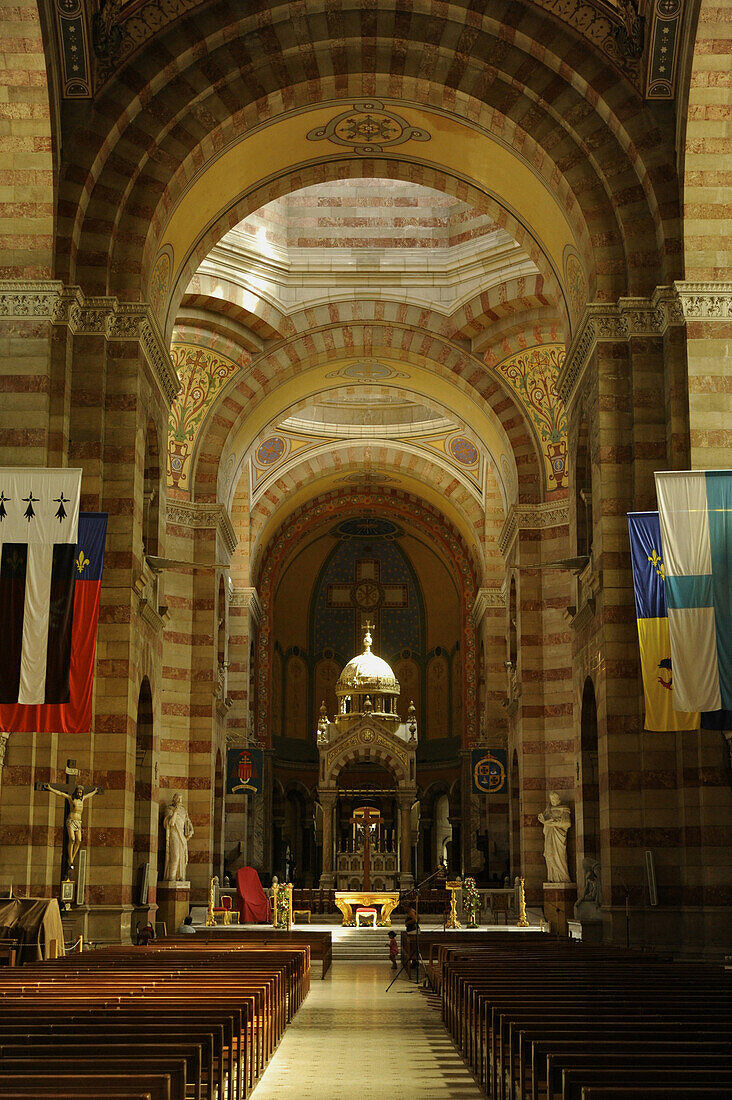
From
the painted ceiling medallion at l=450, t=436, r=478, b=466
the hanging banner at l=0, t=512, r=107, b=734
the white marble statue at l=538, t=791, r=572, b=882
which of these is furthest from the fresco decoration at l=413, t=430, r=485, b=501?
the hanging banner at l=0, t=512, r=107, b=734

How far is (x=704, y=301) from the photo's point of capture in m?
15.9

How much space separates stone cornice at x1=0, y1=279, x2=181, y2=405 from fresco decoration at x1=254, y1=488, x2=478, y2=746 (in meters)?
20.0

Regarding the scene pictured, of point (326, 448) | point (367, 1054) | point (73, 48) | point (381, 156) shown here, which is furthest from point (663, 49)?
point (326, 448)

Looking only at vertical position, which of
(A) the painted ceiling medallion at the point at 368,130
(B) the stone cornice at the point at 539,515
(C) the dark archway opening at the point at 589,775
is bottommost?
(C) the dark archway opening at the point at 589,775

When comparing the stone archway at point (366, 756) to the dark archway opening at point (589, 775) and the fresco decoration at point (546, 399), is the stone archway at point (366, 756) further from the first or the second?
the dark archway opening at point (589, 775)

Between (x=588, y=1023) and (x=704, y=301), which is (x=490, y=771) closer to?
(x=704, y=301)

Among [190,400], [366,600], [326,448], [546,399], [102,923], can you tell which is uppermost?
[326,448]

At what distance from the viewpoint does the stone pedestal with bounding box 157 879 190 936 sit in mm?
21078

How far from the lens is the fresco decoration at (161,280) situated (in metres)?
18.4

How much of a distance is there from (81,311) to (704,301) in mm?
7979

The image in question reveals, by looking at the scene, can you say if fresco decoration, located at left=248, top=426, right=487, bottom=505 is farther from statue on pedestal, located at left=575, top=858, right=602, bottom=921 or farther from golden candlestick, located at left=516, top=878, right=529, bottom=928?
statue on pedestal, located at left=575, top=858, right=602, bottom=921

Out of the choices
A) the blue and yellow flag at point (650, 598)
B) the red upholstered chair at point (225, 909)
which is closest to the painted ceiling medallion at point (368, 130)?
the blue and yellow flag at point (650, 598)

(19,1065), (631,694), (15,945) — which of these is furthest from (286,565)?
(19,1065)

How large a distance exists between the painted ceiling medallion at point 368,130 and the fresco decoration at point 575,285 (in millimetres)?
3192
